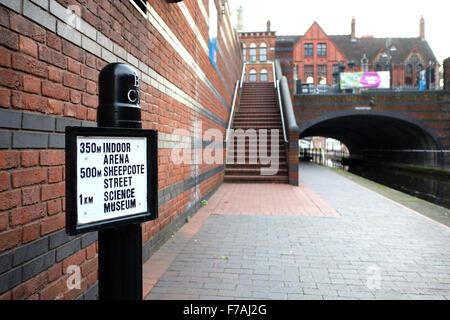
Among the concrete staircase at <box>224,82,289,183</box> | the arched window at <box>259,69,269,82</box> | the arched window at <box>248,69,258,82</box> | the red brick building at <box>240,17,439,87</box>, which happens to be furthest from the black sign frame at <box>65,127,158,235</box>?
the red brick building at <box>240,17,439,87</box>

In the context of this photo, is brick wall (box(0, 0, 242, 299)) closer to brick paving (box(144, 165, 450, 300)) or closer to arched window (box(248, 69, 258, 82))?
brick paving (box(144, 165, 450, 300))

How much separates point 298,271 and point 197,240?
1.68 meters

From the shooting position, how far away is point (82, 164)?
151cm

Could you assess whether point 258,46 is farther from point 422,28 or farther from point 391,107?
point 422,28

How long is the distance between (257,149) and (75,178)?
37.0 ft

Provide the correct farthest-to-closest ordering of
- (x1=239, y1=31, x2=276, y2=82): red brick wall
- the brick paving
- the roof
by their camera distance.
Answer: the roof → (x1=239, y1=31, x2=276, y2=82): red brick wall → the brick paving

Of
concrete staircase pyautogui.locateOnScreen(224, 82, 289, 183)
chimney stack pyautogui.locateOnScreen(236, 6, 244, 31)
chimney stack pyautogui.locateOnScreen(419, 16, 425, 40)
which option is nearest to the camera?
concrete staircase pyautogui.locateOnScreen(224, 82, 289, 183)

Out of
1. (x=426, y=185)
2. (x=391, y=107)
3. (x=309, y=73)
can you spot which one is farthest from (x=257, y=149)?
(x=309, y=73)

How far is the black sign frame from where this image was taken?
1.47 meters

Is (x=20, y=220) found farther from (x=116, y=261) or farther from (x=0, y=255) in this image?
(x=116, y=261)

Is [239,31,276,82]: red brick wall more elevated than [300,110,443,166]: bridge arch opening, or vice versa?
[239,31,276,82]: red brick wall

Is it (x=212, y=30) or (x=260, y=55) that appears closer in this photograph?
(x=212, y=30)

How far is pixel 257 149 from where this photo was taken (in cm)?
1259

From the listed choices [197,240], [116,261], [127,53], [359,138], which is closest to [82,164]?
[116,261]
